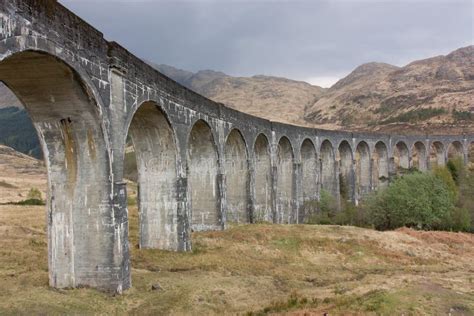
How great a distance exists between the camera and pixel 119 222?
1262cm

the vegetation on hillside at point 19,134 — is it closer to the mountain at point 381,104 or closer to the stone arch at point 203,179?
the mountain at point 381,104

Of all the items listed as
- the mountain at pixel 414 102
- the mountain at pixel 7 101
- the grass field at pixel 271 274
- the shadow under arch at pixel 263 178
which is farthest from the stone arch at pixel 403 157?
the mountain at pixel 7 101

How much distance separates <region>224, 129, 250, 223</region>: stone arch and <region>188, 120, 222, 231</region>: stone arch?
4463mm

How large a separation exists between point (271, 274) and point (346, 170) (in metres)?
30.8

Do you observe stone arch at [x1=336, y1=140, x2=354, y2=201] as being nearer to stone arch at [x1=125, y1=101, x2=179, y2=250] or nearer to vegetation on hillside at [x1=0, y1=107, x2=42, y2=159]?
stone arch at [x1=125, y1=101, x2=179, y2=250]

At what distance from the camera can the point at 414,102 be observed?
316 ft

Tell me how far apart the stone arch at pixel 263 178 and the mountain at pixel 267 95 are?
80.7 meters

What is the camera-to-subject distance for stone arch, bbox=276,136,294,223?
3491cm

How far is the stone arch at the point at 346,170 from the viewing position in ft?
148

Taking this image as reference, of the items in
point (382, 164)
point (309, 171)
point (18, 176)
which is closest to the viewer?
point (309, 171)

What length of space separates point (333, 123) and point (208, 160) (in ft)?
274

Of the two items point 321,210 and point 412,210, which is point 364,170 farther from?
point 412,210

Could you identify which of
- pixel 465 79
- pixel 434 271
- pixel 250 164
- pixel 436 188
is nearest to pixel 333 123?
pixel 465 79

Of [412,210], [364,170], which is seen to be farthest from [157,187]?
[364,170]
